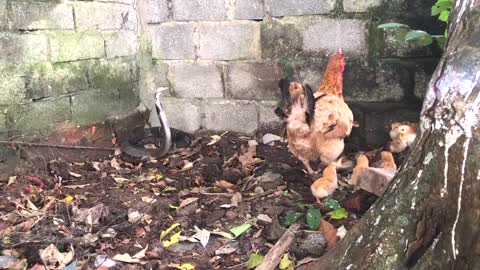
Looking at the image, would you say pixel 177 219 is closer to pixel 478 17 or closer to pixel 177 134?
pixel 177 134

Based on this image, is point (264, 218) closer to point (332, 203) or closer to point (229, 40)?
point (332, 203)

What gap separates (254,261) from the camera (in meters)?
2.08

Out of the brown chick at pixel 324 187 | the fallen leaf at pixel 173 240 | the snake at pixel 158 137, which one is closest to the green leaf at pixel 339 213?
the brown chick at pixel 324 187

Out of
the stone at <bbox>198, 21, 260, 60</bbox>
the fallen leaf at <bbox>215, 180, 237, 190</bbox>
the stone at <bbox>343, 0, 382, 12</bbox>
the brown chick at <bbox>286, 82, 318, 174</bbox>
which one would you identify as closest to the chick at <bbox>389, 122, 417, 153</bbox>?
the brown chick at <bbox>286, 82, 318, 174</bbox>

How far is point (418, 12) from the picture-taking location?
3.11 m

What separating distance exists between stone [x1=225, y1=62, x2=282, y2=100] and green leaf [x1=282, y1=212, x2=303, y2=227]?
1445mm

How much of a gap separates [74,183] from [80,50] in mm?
1007

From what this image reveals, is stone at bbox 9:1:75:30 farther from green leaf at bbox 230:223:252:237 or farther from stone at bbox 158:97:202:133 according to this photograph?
green leaf at bbox 230:223:252:237

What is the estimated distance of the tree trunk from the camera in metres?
1.41

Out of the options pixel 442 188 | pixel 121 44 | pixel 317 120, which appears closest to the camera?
pixel 442 188

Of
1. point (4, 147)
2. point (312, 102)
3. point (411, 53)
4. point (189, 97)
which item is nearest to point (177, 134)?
point (189, 97)

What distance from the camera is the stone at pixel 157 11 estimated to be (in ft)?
12.7

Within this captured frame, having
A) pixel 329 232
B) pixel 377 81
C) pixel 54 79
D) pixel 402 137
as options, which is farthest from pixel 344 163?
pixel 54 79

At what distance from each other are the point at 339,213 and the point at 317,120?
1.77 feet
